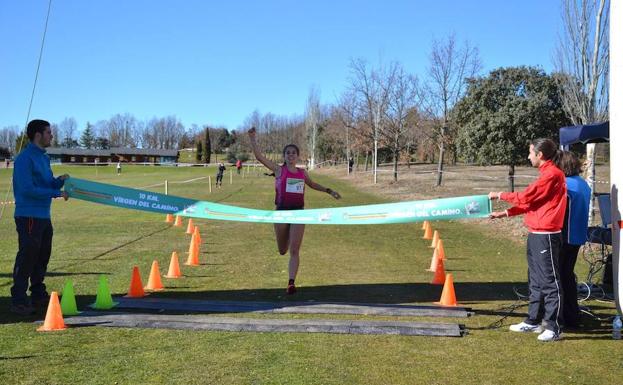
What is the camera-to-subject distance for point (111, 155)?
148750 mm

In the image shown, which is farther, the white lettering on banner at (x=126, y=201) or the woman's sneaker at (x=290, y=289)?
the woman's sneaker at (x=290, y=289)

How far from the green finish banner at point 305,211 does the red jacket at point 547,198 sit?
20.6 inches

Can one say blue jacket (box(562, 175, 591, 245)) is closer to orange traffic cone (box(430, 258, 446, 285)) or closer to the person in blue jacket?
the person in blue jacket

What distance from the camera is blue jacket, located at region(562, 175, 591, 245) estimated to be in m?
6.53

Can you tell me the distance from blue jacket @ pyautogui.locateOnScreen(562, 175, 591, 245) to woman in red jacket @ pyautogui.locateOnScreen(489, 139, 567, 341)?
582 millimetres

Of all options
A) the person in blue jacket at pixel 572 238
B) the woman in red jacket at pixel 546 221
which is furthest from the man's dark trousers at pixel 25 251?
the person in blue jacket at pixel 572 238

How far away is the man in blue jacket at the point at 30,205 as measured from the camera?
6.85 metres

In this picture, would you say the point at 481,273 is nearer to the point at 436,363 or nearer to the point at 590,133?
the point at 590,133

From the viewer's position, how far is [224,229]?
1723 cm

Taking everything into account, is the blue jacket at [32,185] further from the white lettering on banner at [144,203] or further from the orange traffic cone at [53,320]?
the orange traffic cone at [53,320]

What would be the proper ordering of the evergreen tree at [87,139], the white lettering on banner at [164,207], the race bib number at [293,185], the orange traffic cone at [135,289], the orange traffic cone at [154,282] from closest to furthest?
the white lettering on banner at [164,207], the orange traffic cone at [135,289], the race bib number at [293,185], the orange traffic cone at [154,282], the evergreen tree at [87,139]

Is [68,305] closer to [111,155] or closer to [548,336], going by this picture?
[548,336]

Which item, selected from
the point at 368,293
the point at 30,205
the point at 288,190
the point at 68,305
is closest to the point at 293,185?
the point at 288,190

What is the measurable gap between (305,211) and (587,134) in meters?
5.63
